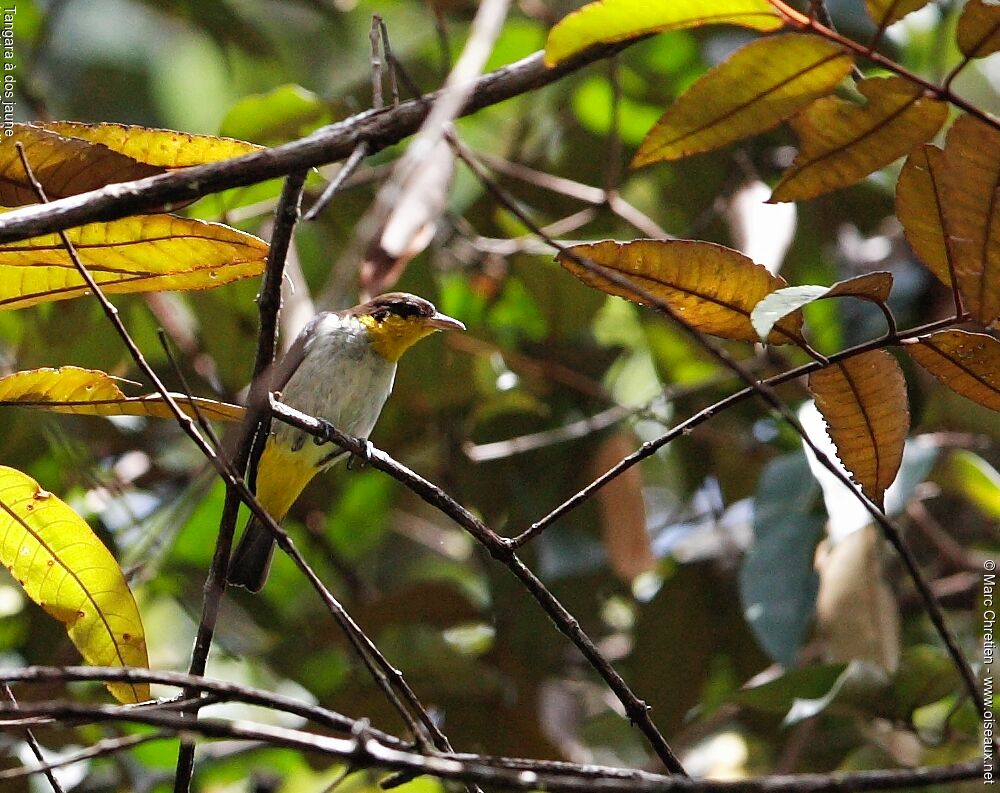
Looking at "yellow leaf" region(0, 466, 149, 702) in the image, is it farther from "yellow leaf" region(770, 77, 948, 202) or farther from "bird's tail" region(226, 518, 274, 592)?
"bird's tail" region(226, 518, 274, 592)

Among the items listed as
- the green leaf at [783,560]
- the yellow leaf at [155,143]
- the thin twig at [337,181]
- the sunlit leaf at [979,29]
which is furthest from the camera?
the green leaf at [783,560]

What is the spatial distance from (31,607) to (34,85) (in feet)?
7.31

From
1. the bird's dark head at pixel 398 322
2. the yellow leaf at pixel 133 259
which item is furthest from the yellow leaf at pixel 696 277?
the bird's dark head at pixel 398 322

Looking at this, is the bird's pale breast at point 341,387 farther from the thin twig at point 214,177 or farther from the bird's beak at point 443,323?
the thin twig at point 214,177

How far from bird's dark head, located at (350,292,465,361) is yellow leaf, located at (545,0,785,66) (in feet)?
7.96

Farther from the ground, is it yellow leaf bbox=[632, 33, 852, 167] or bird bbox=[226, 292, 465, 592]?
yellow leaf bbox=[632, 33, 852, 167]

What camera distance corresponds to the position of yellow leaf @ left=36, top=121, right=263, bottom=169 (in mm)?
1900

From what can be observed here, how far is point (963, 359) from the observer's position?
1.84 m

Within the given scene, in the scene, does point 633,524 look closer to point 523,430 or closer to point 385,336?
point 523,430

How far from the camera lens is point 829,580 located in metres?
3.38

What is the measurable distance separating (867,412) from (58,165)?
1.37m

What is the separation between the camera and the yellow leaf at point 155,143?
1900mm

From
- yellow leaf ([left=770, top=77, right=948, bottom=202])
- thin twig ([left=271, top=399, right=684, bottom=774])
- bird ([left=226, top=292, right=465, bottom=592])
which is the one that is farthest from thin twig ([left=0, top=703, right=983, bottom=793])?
bird ([left=226, top=292, right=465, bottom=592])

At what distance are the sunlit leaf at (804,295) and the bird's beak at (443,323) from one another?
2375 millimetres
